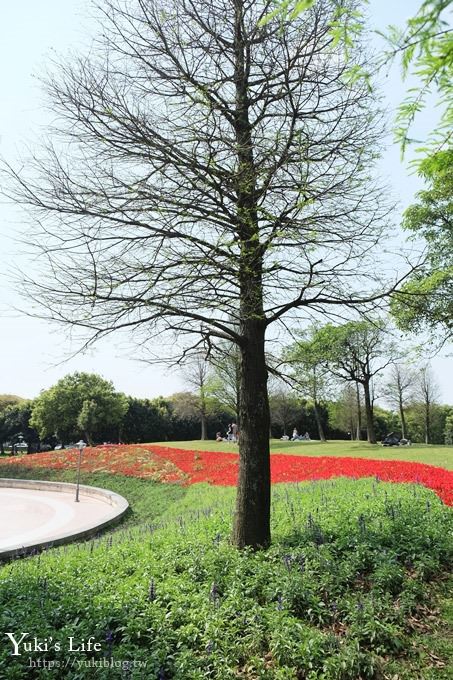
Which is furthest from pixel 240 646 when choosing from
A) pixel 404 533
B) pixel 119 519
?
pixel 119 519

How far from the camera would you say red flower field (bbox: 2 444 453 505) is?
1124 centimetres

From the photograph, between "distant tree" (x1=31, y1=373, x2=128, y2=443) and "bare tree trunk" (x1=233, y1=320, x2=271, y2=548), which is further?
"distant tree" (x1=31, y1=373, x2=128, y2=443)

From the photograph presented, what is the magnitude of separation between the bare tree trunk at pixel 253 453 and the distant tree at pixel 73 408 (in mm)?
37371

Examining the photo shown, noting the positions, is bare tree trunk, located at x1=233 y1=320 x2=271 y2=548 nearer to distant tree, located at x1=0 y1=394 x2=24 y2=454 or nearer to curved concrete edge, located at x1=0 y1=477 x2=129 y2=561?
curved concrete edge, located at x1=0 y1=477 x2=129 y2=561

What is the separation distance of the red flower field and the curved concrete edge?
196 cm

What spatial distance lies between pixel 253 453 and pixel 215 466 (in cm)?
1377

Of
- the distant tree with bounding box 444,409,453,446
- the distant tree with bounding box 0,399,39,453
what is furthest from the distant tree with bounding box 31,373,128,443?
the distant tree with bounding box 444,409,453,446

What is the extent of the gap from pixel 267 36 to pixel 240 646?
6602mm

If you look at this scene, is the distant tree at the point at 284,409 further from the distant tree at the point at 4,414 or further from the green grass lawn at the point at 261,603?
the green grass lawn at the point at 261,603

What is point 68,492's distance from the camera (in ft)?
64.1

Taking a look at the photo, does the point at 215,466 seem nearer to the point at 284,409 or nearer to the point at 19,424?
the point at 284,409

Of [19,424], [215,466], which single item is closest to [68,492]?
[215,466]

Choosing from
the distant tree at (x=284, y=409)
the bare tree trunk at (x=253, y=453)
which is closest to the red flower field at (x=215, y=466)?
the bare tree trunk at (x=253, y=453)

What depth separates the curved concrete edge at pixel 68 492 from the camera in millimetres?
9070
